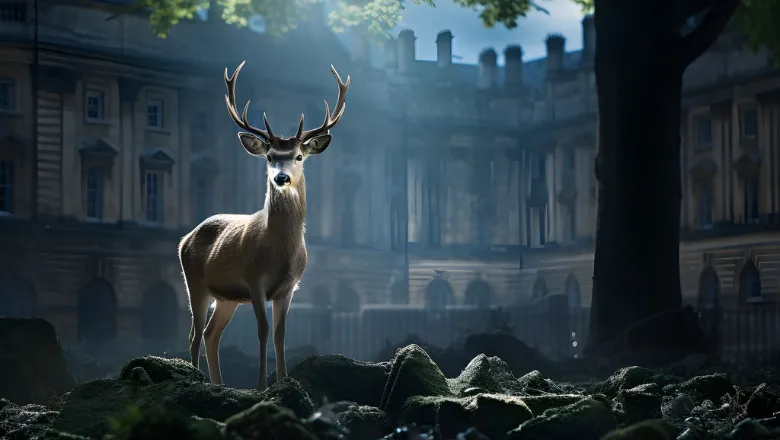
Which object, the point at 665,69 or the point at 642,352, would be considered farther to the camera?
the point at 665,69

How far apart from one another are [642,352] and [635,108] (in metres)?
3.98

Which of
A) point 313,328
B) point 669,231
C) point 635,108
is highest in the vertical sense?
point 635,108

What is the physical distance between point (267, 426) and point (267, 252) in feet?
13.2

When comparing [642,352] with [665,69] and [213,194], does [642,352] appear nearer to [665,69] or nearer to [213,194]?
[665,69]

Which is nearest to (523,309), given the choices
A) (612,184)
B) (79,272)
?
(79,272)

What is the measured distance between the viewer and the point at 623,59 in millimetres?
18844

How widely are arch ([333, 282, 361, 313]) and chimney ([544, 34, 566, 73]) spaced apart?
1874cm

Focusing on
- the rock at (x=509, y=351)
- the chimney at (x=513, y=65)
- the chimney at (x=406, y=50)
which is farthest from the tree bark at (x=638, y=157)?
the chimney at (x=513, y=65)

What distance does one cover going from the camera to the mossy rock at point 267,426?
569cm

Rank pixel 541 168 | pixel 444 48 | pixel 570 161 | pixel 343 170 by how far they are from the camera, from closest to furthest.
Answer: pixel 343 170, pixel 570 161, pixel 541 168, pixel 444 48

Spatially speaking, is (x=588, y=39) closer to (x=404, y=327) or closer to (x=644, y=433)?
(x=404, y=327)

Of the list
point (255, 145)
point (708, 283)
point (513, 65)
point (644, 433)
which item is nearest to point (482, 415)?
point (644, 433)

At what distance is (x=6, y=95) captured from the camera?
4306 centimetres

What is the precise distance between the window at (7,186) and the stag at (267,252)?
3424 cm
